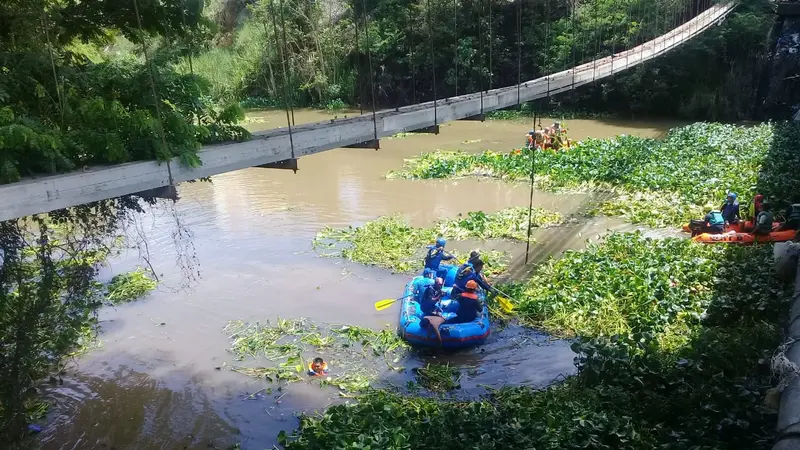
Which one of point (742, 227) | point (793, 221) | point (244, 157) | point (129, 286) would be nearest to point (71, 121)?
point (244, 157)

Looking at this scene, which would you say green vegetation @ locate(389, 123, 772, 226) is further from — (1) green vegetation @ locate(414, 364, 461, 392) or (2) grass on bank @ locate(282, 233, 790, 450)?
(1) green vegetation @ locate(414, 364, 461, 392)

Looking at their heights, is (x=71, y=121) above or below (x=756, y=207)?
above

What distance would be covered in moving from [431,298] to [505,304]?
1048 millimetres

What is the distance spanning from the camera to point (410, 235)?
36.8 feet

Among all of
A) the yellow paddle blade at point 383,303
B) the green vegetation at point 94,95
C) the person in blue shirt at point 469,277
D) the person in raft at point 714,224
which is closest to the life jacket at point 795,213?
the person in raft at point 714,224

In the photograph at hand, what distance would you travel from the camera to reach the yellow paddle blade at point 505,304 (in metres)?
8.05

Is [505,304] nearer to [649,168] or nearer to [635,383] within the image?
[635,383]

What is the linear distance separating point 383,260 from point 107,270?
492 cm

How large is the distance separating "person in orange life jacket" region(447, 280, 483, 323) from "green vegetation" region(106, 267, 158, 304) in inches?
207

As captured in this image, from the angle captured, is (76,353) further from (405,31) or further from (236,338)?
(405,31)

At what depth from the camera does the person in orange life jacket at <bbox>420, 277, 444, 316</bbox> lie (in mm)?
7824

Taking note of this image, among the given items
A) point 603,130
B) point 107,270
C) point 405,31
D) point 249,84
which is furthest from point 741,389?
point 249,84

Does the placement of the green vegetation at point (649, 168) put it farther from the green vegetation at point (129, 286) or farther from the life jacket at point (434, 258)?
the green vegetation at point (129, 286)

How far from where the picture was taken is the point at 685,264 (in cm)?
820
